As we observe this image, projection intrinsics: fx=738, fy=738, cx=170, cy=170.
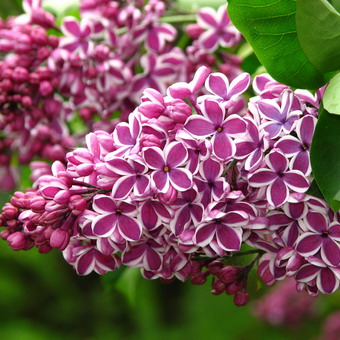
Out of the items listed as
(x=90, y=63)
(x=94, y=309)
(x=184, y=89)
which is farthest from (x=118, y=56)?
(x=94, y=309)

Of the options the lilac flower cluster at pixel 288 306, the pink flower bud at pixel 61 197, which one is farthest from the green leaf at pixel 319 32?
the lilac flower cluster at pixel 288 306

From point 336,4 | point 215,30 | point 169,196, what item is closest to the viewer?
point 169,196

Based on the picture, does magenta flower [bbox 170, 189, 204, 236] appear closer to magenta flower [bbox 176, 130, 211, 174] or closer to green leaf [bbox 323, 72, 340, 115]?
magenta flower [bbox 176, 130, 211, 174]

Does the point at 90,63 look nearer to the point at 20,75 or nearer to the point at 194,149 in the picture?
the point at 20,75

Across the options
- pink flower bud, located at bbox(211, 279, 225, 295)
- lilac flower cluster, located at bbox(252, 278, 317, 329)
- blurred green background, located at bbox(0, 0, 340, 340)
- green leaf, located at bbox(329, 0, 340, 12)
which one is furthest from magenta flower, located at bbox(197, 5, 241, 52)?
blurred green background, located at bbox(0, 0, 340, 340)

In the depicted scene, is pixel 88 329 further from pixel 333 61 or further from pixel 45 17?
pixel 333 61

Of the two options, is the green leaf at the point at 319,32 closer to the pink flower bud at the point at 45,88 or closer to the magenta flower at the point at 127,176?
the magenta flower at the point at 127,176

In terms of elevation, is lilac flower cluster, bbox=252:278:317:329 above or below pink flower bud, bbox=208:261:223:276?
below
